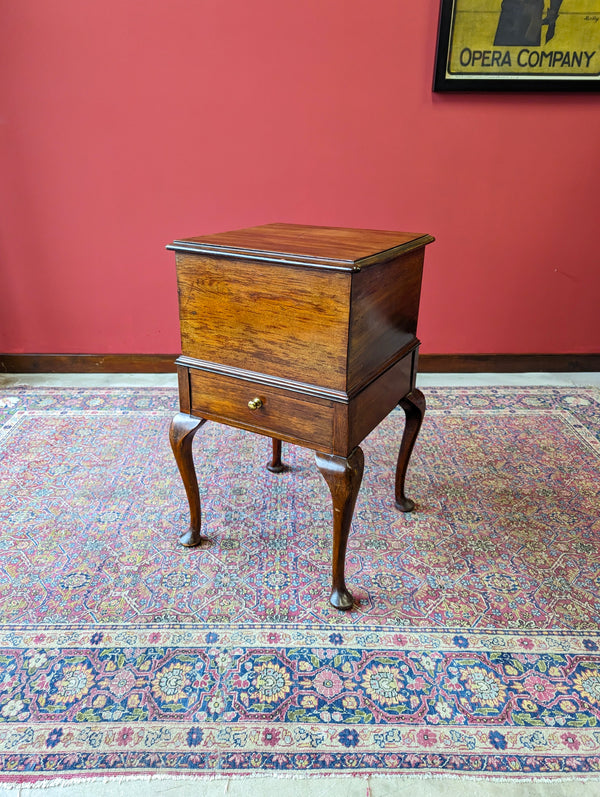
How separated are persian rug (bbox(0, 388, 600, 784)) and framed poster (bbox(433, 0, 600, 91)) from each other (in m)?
1.72

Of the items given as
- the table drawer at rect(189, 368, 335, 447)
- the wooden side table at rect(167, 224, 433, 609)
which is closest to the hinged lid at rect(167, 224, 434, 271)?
the wooden side table at rect(167, 224, 433, 609)

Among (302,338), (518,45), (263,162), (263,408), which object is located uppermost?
(518,45)

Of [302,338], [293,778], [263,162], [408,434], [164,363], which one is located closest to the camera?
[293,778]

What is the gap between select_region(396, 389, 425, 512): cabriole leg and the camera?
183 cm

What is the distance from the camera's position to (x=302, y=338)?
135cm

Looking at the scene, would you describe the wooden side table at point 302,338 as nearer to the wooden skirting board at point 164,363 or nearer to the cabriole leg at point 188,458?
the cabriole leg at point 188,458

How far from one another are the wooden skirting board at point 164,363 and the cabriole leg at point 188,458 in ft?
5.08

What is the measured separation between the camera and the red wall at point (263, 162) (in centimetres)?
263

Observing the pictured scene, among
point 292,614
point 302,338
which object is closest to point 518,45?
point 302,338

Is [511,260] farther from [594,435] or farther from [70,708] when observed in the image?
[70,708]

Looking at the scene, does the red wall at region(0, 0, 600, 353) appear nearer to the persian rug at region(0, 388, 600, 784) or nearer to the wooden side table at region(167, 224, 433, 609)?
the persian rug at region(0, 388, 600, 784)

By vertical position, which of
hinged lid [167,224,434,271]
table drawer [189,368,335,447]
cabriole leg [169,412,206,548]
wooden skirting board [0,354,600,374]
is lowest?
wooden skirting board [0,354,600,374]

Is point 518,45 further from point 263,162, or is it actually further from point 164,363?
point 164,363

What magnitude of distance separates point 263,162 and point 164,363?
3.98 ft
